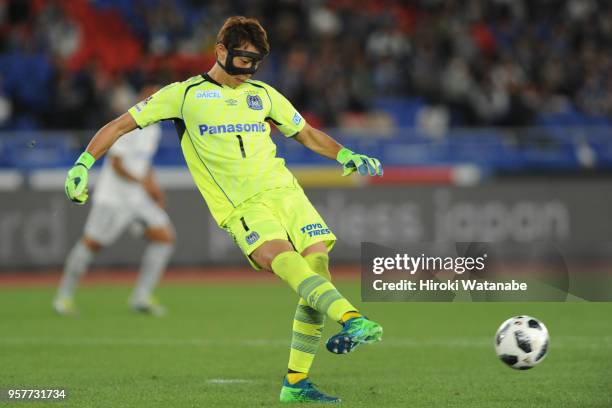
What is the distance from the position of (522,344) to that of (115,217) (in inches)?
252

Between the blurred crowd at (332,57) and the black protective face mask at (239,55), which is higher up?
the blurred crowd at (332,57)

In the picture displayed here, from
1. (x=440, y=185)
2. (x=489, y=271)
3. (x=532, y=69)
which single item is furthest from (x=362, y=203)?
(x=489, y=271)

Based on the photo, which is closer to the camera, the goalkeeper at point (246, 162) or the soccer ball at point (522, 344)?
the goalkeeper at point (246, 162)

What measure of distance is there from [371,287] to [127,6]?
15030 mm

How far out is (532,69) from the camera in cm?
2106

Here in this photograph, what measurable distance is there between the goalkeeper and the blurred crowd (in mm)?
10972

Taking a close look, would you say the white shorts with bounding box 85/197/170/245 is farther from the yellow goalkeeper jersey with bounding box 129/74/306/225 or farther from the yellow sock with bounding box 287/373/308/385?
the yellow sock with bounding box 287/373/308/385

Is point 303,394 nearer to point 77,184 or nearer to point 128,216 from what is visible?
point 77,184

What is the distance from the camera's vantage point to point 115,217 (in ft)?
40.2

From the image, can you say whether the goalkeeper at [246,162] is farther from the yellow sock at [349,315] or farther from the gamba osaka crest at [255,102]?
the yellow sock at [349,315]

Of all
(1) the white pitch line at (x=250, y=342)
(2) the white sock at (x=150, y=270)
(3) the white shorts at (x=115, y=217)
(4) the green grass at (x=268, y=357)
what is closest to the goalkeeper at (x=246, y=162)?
(4) the green grass at (x=268, y=357)

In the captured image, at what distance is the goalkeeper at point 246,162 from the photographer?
→ 6500 mm

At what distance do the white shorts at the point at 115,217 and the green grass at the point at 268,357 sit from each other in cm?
86

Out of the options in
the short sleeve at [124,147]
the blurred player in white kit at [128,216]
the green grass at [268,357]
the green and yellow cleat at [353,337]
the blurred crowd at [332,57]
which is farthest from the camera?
the blurred crowd at [332,57]
